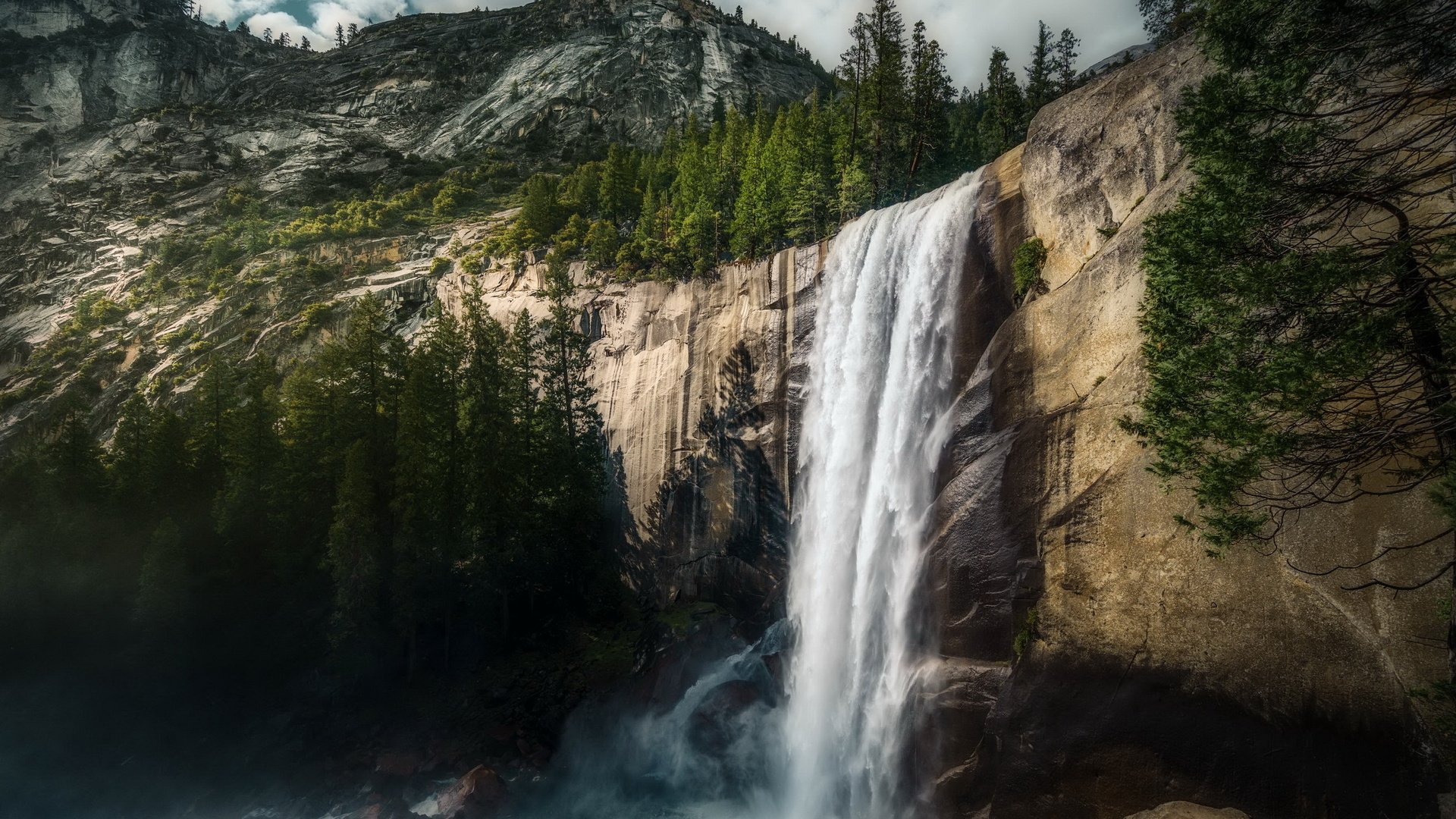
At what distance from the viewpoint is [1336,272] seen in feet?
26.5

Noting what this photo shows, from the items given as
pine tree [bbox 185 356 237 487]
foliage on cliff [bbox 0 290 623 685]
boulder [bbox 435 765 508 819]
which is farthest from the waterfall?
pine tree [bbox 185 356 237 487]

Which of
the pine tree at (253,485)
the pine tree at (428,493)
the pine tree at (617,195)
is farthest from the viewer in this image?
the pine tree at (617,195)

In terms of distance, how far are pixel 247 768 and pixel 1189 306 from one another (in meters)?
31.5

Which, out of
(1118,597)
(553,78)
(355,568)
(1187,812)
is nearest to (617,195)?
(355,568)

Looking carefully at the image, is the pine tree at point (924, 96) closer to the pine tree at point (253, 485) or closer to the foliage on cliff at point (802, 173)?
the foliage on cliff at point (802, 173)

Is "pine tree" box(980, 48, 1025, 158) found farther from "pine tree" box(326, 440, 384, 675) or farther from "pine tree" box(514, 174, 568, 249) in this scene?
"pine tree" box(326, 440, 384, 675)

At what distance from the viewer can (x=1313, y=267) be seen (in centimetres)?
823

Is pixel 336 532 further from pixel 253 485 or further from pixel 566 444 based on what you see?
pixel 566 444

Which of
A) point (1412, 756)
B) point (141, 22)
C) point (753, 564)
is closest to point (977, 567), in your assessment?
point (1412, 756)

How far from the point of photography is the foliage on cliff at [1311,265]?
25.9 ft

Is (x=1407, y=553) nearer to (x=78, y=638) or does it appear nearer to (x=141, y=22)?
(x=78, y=638)

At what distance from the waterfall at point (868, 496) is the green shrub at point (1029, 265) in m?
2.24

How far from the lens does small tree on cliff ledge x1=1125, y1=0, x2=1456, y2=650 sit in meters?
7.90

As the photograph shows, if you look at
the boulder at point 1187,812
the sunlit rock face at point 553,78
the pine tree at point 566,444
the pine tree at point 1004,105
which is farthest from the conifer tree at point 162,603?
the sunlit rock face at point 553,78
